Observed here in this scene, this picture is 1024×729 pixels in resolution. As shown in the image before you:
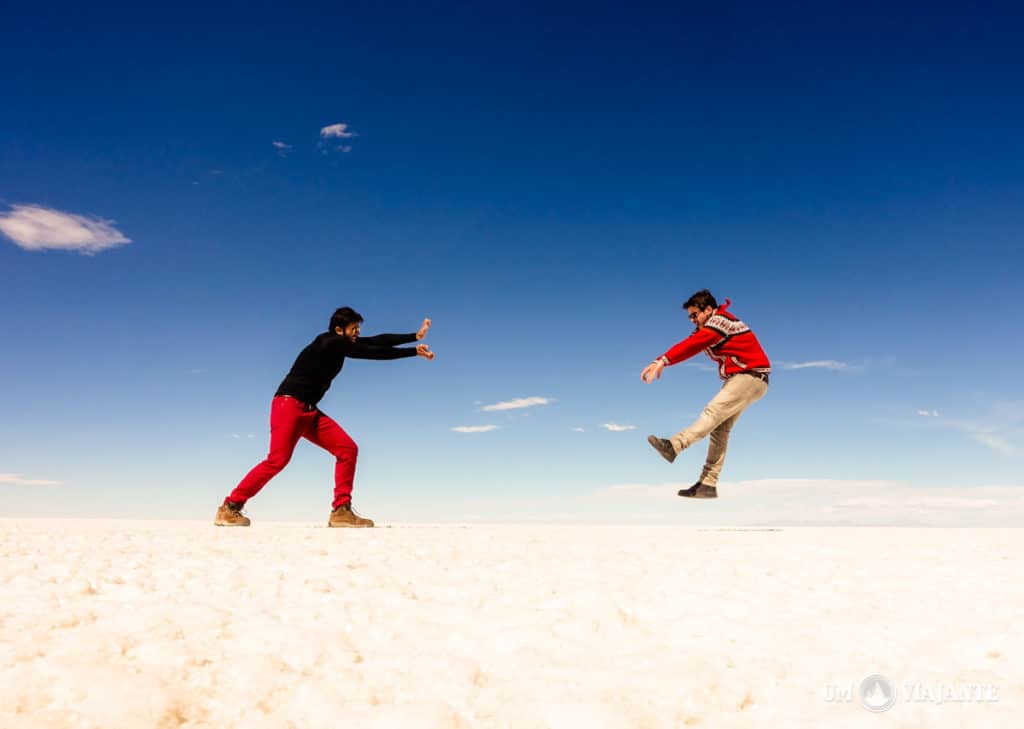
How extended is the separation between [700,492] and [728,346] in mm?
1559

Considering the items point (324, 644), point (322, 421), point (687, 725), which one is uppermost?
point (322, 421)

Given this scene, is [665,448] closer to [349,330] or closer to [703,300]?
[703,300]

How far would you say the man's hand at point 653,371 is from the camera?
707cm

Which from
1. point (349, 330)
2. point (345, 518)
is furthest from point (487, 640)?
point (349, 330)

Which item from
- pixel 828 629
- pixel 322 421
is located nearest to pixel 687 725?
pixel 828 629

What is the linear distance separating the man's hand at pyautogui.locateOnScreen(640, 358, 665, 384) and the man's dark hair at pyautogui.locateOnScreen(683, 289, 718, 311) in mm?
891

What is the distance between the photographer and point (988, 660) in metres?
2.69

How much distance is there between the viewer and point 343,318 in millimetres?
7160

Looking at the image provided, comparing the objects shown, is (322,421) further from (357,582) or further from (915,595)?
(915,595)

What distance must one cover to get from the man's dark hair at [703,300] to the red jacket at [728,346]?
0.71 feet

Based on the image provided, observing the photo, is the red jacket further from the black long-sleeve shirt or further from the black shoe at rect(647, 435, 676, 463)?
the black long-sleeve shirt

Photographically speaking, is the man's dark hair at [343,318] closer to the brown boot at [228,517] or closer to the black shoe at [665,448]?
the brown boot at [228,517]

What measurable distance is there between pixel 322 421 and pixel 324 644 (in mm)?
4439

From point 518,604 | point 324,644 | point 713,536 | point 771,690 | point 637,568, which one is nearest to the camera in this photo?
point 771,690
